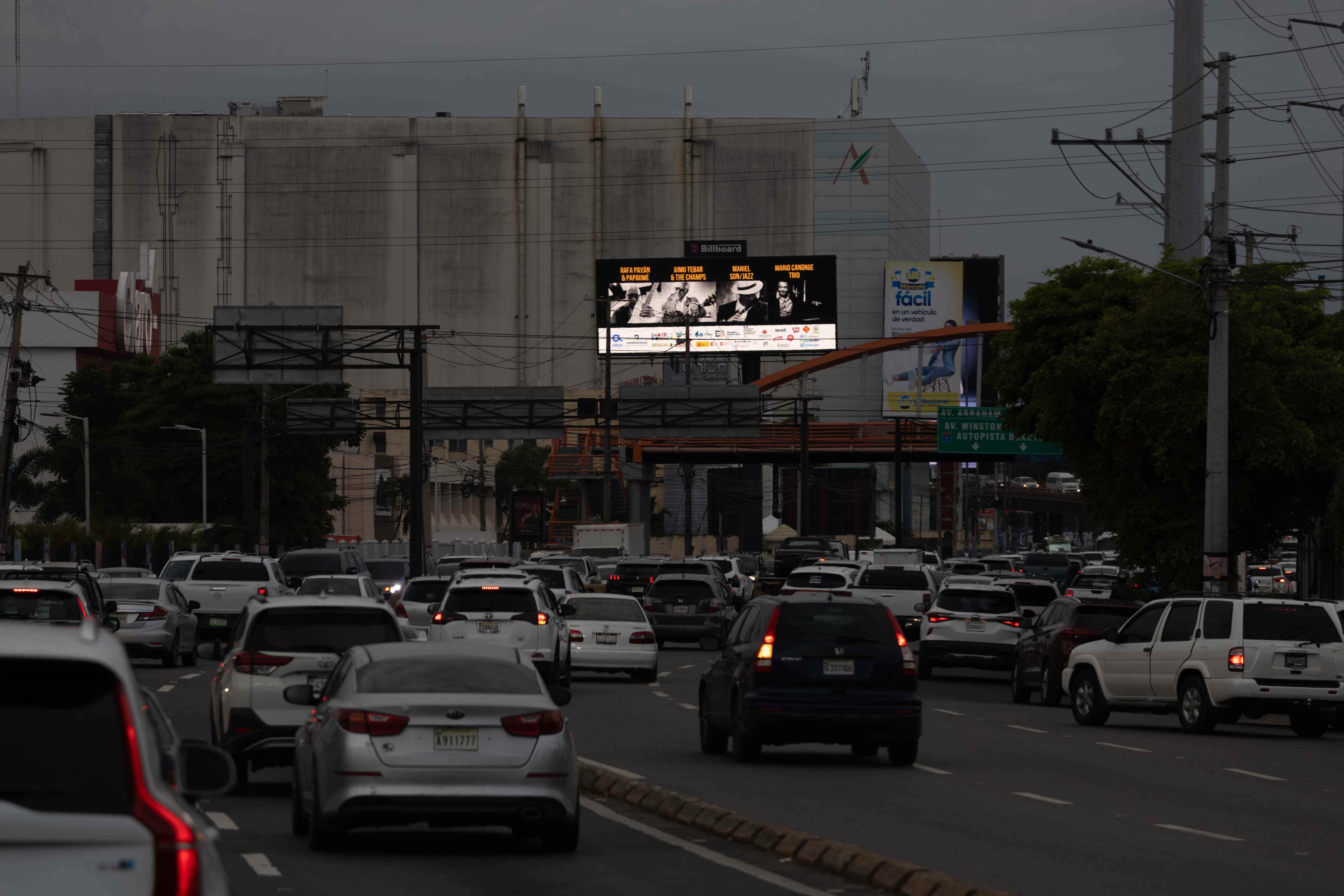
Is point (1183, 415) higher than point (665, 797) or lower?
higher

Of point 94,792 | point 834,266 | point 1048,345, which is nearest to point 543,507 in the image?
point 834,266

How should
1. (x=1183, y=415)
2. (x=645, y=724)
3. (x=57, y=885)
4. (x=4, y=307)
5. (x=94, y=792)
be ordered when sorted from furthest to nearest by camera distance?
(x=4, y=307)
(x=1183, y=415)
(x=645, y=724)
(x=94, y=792)
(x=57, y=885)

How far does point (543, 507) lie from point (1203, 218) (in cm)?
4295

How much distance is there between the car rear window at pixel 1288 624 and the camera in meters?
23.0

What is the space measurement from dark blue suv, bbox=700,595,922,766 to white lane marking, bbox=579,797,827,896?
124 inches

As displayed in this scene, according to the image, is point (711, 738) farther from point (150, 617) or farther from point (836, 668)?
point (150, 617)

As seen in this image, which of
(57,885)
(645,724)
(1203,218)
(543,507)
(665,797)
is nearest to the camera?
(57,885)

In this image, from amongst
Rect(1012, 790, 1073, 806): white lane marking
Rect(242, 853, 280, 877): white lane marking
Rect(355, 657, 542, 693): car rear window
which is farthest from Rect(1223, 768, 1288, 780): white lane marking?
Rect(242, 853, 280, 877): white lane marking

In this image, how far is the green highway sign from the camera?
73.2 m

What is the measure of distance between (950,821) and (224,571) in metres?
27.4

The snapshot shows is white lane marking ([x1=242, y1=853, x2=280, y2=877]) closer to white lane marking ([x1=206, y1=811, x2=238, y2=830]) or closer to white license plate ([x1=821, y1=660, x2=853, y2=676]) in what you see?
white lane marking ([x1=206, y1=811, x2=238, y2=830])

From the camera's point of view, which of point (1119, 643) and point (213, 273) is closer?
point (1119, 643)

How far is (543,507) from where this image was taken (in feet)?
297

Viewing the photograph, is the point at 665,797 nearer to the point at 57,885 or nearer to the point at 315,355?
the point at 57,885
